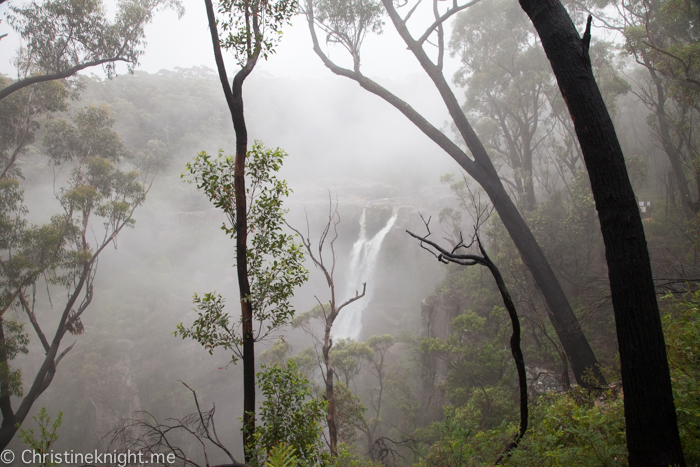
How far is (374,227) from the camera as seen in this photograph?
26.2m

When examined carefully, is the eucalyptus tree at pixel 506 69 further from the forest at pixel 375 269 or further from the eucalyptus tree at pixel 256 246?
the eucalyptus tree at pixel 256 246

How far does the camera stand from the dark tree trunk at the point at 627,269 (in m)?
2.05

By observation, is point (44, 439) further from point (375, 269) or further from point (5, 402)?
point (375, 269)

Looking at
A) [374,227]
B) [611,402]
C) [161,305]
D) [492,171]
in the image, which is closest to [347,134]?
[374,227]

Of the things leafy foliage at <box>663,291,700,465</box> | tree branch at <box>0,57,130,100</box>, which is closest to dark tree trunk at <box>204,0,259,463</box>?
leafy foliage at <box>663,291,700,465</box>

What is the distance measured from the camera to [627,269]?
216 centimetres

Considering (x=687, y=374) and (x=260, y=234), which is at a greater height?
(x=260, y=234)

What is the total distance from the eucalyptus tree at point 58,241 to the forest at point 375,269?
0.07 m

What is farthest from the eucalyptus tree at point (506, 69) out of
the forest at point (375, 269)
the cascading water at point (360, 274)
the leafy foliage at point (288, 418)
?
the cascading water at point (360, 274)

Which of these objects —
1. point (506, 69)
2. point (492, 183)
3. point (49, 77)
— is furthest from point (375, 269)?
point (49, 77)

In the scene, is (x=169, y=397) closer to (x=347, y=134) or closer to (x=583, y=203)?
(x=583, y=203)

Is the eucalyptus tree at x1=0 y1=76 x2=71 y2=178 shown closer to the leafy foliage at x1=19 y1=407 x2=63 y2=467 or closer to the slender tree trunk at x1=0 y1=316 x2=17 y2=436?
the slender tree trunk at x1=0 y1=316 x2=17 y2=436

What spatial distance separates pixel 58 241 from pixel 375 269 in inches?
746

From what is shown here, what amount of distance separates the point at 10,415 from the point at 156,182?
85.3 ft
